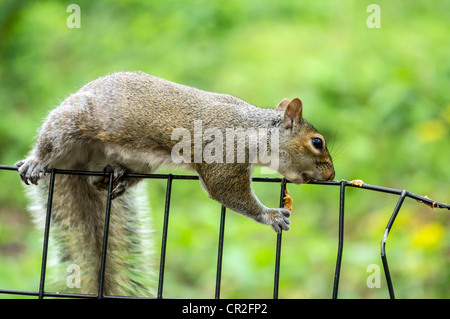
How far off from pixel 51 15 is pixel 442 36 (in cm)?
271

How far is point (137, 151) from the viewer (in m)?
1.79

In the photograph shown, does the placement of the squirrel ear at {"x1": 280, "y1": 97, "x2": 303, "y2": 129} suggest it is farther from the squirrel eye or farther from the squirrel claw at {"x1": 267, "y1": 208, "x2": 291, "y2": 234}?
the squirrel claw at {"x1": 267, "y1": 208, "x2": 291, "y2": 234}

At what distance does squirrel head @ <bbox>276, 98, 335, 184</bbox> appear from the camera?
1.77 m

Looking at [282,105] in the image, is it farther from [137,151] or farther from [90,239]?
[90,239]

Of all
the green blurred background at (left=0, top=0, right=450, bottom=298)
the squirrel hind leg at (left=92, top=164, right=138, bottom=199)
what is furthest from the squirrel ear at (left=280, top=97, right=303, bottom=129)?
the green blurred background at (left=0, top=0, right=450, bottom=298)

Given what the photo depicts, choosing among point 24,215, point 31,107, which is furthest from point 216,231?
point 31,107

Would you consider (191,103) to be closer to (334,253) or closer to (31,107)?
(334,253)

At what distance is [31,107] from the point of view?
13.2 feet

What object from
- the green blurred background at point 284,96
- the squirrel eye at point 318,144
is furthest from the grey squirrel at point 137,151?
the green blurred background at point 284,96

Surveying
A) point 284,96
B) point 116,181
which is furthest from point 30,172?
point 284,96

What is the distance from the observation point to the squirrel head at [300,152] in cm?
177

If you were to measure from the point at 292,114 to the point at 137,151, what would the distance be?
456mm

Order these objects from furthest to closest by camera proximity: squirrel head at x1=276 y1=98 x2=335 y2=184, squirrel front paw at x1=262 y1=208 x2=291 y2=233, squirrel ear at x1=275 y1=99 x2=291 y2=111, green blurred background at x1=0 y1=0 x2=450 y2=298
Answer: green blurred background at x1=0 y1=0 x2=450 y2=298 < squirrel ear at x1=275 y1=99 x2=291 y2=111 < squirrel head at x1=276 y1=98 x2=335 y2=184 < squirrel front paw at x1=262 y1=208 x2=291 y2=233
